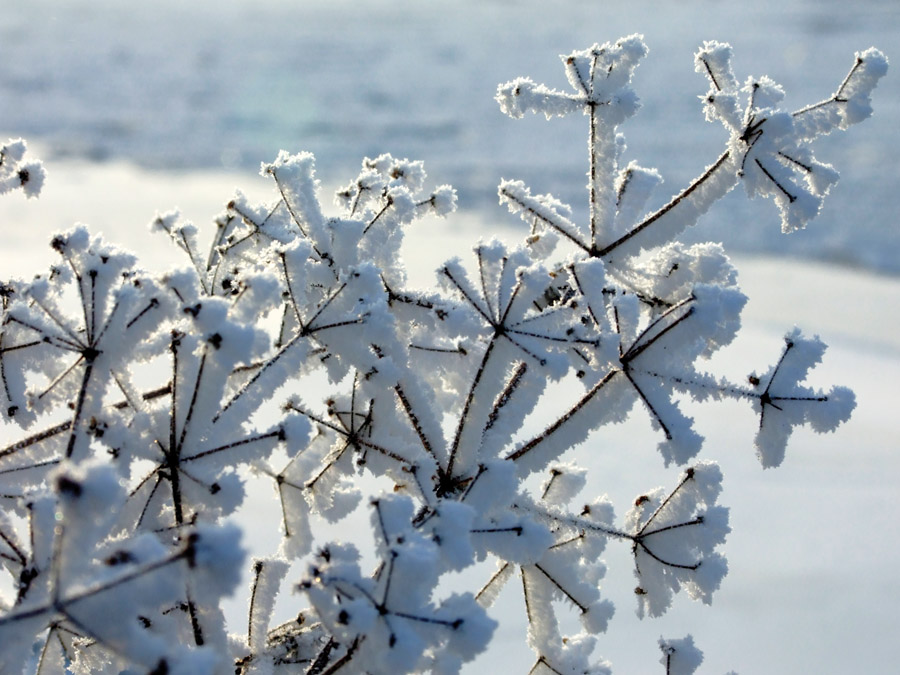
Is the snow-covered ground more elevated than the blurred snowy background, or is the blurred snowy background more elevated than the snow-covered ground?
the blurred snowy background

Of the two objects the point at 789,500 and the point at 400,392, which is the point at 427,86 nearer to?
the point at 789,500

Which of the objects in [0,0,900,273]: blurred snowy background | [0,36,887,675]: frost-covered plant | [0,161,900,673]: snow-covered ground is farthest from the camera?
[0,0,900,273]: blurred snowy background

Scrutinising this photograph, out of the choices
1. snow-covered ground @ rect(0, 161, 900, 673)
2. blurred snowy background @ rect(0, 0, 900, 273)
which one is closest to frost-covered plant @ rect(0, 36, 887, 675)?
snow-covered ground @ rect(0, 161, 900, 673)

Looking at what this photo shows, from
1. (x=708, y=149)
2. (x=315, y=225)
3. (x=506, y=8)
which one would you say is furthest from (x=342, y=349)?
(x=506, y=8)

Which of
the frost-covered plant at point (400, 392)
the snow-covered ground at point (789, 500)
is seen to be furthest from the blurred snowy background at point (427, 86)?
the frost-covered plant at point (400, 392)

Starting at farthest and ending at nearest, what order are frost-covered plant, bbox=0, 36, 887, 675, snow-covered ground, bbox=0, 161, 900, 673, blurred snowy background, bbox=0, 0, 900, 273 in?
blurred snowy background, bbox=0, 0, 900, 273
snow-covered ground, bbox=0, 161, 900, 673
frost-covered plant, bbox=0, 36, 887, 675

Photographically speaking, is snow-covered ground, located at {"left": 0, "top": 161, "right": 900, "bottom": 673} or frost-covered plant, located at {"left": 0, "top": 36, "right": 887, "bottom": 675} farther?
snow-covered ground, located at {"left": 0, "top": 161, "right": 900, "bottom": 673}

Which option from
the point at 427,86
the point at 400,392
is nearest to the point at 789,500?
the point at 400,392

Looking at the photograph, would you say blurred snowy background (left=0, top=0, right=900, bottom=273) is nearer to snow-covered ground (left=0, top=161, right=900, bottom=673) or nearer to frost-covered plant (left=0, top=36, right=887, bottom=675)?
snow-covered ground (left=0, top=161, right=900, bottom=673)

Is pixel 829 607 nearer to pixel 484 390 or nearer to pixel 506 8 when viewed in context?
pixel 484 390
